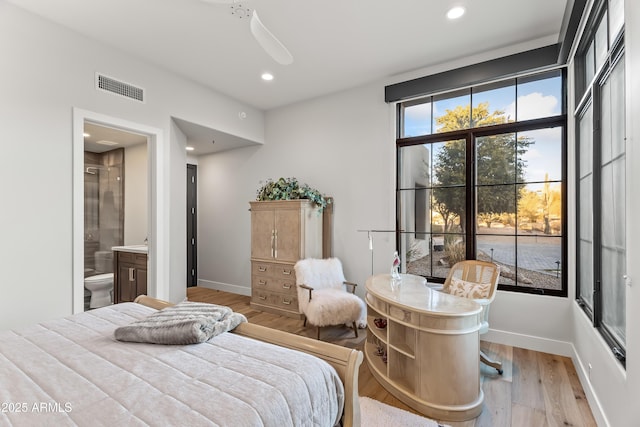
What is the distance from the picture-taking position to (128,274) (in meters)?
4.05

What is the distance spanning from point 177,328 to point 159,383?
0.39m

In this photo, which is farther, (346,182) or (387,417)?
(346,182)

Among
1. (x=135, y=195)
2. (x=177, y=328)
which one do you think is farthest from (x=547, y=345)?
(x=135, y=195)

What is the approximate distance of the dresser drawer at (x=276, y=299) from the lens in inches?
154

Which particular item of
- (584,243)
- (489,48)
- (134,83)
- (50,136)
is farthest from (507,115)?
(50,136)

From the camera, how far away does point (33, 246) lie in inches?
98.5

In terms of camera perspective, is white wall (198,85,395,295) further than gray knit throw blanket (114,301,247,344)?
Yes

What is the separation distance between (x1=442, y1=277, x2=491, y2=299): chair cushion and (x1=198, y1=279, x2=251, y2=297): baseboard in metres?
3.23

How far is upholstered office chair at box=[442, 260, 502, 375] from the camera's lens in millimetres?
2574

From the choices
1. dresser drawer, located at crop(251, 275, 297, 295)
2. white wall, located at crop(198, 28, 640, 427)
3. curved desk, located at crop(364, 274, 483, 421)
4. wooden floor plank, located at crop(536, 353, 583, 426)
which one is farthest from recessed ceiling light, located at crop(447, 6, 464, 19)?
dresser drawer, located at crop(251, 275, 297, 295)

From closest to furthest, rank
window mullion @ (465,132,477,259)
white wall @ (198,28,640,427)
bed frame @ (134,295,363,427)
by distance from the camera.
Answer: bed frame @ (134,295,363,427)
white wall @ (198,28,640,427)
window mullion @ (465,132,477,259)

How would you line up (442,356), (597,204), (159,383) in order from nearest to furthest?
(159,383) < (442,356) < (597,204)

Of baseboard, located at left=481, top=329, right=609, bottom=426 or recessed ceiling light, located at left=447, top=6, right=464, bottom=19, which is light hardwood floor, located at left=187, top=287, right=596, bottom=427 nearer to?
baseboard, located at left=481, top=329, right=609, bottom=426

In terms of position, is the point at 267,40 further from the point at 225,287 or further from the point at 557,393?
the point at 225,287
